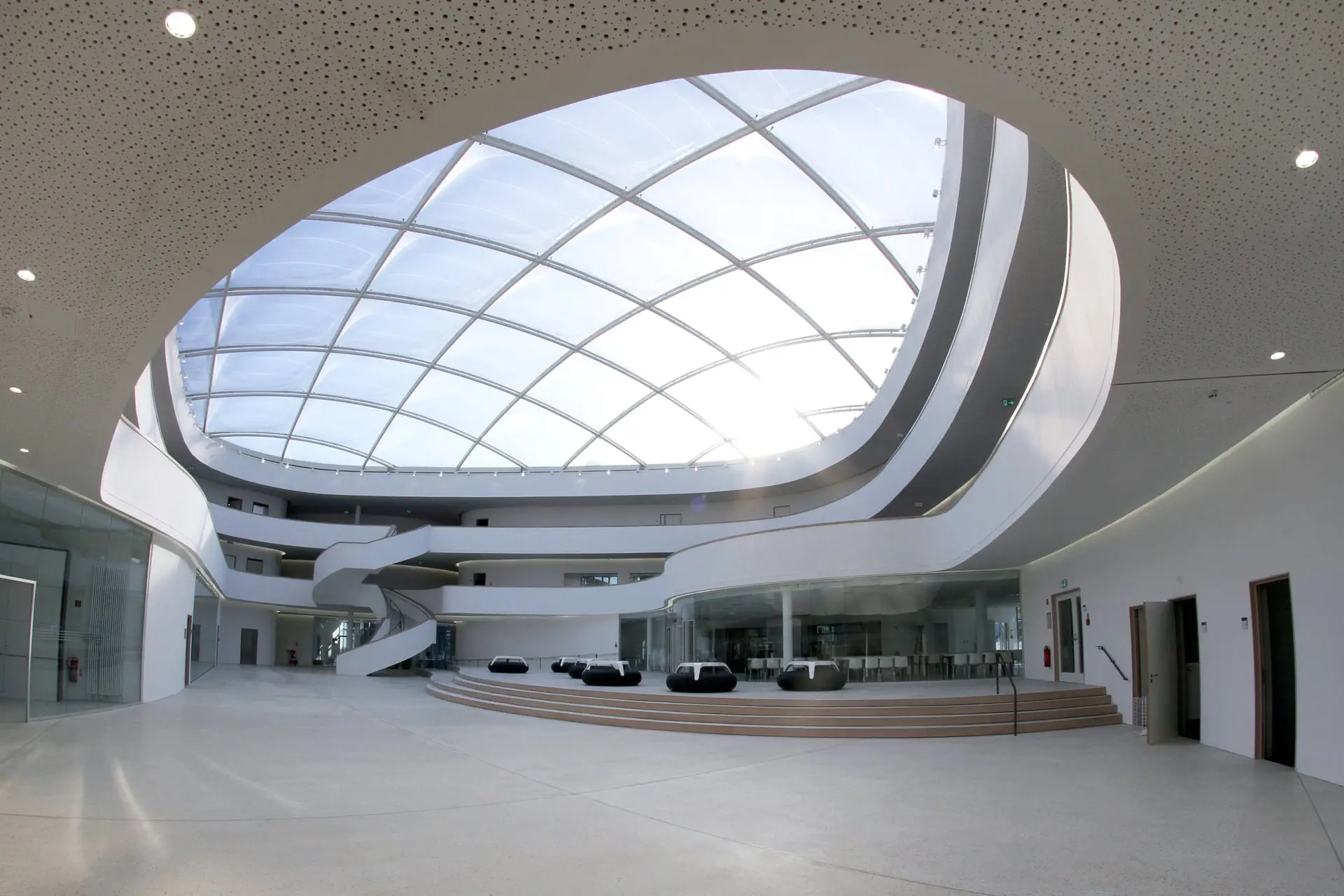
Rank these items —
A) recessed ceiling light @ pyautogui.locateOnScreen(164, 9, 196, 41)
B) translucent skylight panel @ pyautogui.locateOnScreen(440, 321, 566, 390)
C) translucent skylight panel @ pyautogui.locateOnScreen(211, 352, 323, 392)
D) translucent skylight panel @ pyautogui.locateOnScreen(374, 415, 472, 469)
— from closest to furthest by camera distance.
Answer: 1. recessed ceiling light @ pyautogui.locateOnScreen(164, 9, 196, 41)
2. translucent skylight panel @ pyautogui.locateOnScreen(440, 321, 566, 390)
3. translucent skylight panel @ pyautogui.locateOnScreen(211, 352, 323, 392)
4. translucent skylight panel @ pyautogui.locateOnScreen(374, 415, 472, 469)

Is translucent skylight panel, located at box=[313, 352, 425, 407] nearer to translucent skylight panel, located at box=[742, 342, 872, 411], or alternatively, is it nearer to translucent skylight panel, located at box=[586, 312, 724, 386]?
translucent skylight panel, located at box=[586, 312, 724, 386]

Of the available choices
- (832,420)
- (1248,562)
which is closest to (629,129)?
(1248,562)

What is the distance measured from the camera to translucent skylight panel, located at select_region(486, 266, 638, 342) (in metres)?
28.1

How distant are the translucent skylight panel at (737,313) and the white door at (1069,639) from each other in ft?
40.6

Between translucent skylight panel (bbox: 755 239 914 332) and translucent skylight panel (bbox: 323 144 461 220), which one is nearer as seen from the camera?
translucent skylight panel (bbox: 323 144 461 220)

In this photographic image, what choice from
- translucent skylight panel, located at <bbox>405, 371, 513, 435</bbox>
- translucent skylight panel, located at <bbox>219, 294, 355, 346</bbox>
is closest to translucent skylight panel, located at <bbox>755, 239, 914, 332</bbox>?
translucent skylight panel, located at <bbox>219, 294, 355, 346</bbox>

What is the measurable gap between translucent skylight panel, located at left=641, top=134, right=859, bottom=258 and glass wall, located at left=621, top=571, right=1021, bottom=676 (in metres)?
10.9

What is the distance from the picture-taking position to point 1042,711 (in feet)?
56.3

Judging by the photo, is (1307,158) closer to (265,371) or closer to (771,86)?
(771,86)

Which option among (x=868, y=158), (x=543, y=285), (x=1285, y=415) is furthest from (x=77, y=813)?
(x=543, y=285)

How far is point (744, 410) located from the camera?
3841 centimetres

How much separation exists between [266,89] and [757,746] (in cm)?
1320

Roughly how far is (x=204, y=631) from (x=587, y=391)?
19.0 metres

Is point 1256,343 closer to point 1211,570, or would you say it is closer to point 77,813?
point 1211,570
